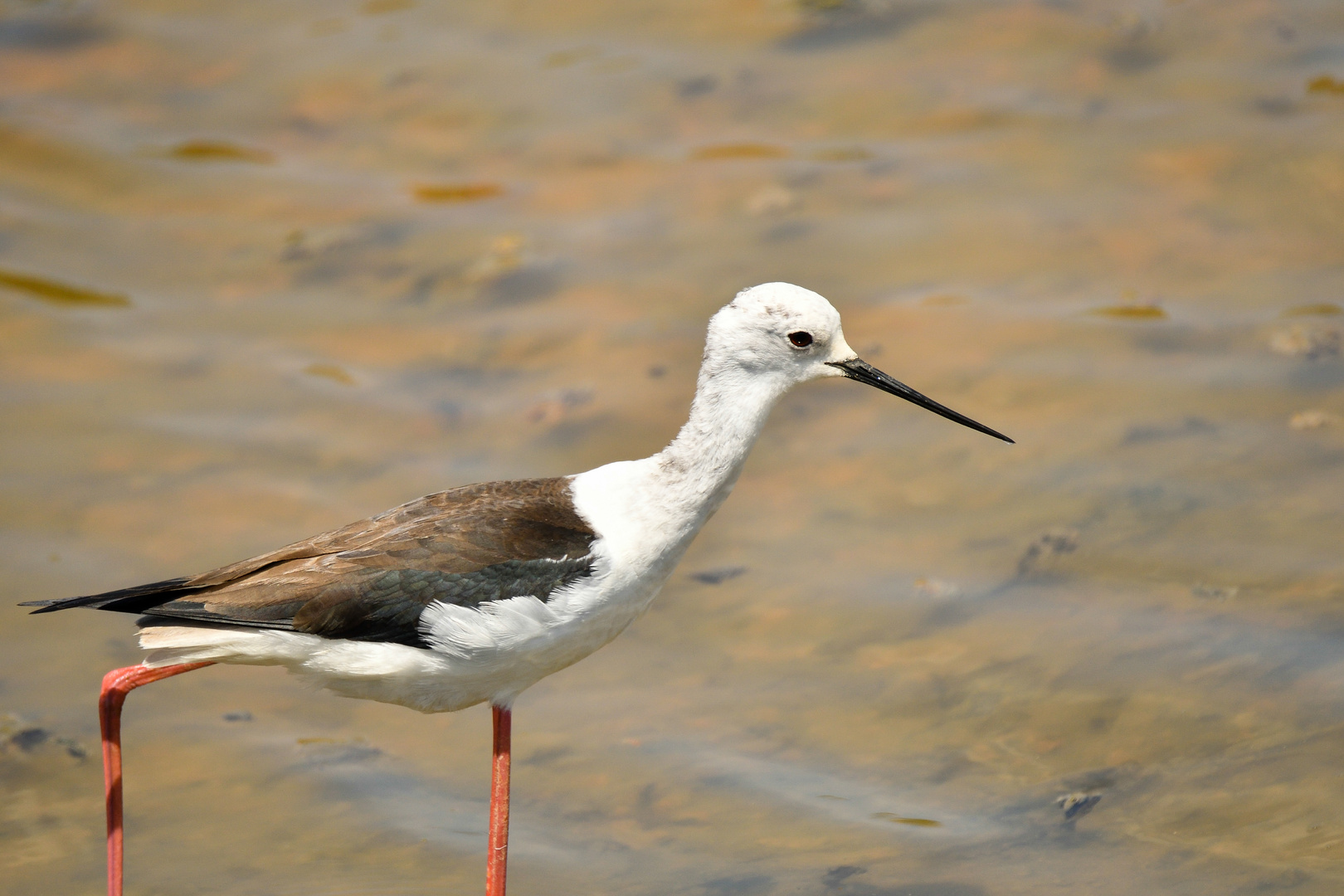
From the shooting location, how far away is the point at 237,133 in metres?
9.23

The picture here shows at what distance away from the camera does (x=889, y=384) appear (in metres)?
4.59

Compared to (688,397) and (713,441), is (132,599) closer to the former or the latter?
(713,441)

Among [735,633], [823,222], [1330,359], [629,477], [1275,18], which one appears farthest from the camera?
[1275,18]

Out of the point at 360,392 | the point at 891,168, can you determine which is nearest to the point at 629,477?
the point at 360,392

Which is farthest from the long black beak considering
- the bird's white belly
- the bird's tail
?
the bird's tail

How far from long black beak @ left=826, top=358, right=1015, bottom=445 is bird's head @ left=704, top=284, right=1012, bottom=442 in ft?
0.17

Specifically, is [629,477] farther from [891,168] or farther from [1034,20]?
[1034,20]

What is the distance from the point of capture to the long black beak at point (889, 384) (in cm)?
452

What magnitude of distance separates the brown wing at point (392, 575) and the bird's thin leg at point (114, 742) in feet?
1.06

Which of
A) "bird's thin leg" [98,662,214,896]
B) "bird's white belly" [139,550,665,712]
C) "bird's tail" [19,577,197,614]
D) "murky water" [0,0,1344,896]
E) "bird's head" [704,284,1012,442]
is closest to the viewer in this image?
"bird's tail" [19,577,197,614]

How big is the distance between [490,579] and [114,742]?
4.38ft

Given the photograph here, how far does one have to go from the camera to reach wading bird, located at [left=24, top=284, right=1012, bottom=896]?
4250 millimetres

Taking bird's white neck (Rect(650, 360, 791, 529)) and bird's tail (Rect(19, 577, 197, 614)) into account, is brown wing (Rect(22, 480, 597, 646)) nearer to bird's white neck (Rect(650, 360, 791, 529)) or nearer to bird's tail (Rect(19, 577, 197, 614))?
bird's tail (Rect(19, 577, 197, 614))

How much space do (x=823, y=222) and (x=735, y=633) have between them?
2879 mm
